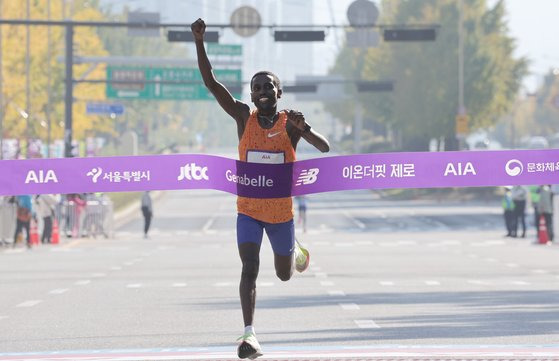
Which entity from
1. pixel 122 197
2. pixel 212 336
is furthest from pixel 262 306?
pixel 122 197

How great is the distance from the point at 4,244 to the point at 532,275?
17309 mm

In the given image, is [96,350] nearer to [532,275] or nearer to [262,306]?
[262,306]

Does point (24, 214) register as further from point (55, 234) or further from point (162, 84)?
point (162, 84)

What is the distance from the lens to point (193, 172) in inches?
572

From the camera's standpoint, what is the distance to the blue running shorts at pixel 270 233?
11828mm

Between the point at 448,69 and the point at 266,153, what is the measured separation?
79931 mm

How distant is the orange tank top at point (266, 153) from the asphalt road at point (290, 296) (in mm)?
1813

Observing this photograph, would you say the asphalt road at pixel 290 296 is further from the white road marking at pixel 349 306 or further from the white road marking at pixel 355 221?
the white road marking at pixel 355 221

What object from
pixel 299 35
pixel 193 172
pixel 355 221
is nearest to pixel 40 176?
pixel 193 172

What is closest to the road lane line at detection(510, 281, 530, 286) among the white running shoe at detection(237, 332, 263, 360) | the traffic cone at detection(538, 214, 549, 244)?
the white running shoe at detection(237, 332, 263, 360)

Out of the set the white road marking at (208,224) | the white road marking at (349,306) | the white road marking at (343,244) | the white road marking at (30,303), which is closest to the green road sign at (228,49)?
the white road marking at (208,224)

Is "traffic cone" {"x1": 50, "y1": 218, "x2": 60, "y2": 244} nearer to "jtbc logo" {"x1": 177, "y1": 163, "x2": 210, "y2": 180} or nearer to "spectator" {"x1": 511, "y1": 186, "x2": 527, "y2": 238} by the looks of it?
"spectator" {"x1": 511, "y1": 186, "x2": 527, "y2": 238}

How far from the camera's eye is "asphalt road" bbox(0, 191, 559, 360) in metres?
14.6

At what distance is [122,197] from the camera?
89125 mm
